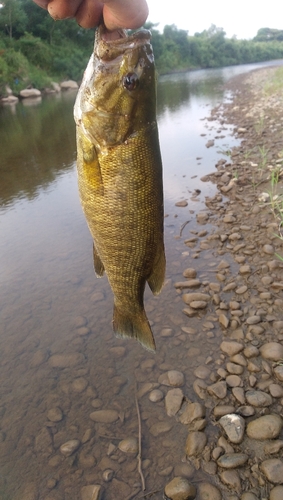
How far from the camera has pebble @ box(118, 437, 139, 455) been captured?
2764mm

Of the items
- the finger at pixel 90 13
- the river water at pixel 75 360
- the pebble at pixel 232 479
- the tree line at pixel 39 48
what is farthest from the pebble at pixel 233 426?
the tree line at pixel 39 48

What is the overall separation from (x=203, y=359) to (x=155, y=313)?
90cm

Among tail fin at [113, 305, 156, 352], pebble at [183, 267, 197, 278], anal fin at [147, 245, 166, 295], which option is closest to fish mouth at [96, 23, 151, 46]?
anal fin at [147, 245, 166, 295]

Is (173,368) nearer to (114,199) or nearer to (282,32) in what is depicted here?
(114,199)

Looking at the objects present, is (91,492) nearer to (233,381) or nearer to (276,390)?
(233,381)

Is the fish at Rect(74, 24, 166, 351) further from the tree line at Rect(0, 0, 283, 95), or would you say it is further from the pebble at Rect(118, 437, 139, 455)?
the tree line at Rect(0, 0, 283, 95)

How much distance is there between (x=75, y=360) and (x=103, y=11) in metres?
3.10

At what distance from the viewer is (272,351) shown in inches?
129

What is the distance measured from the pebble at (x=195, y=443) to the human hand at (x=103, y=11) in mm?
2751

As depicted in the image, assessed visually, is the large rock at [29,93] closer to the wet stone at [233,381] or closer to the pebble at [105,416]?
the pebble at [105,416]

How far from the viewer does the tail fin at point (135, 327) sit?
98.8 inches

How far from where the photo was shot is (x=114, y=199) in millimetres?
1941

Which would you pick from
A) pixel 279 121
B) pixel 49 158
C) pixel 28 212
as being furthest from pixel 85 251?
pixel 279 121

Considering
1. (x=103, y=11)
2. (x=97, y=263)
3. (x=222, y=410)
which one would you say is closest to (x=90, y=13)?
(x=103, y=11)
